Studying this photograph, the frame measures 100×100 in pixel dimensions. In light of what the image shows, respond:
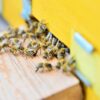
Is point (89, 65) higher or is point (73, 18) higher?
point (73, 18)

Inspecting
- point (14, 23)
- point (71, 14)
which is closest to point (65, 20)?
point (71, 14)

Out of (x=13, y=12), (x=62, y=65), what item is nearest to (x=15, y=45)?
(x=62, y=65)

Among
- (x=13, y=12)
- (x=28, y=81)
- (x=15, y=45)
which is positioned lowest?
(x=28, y=81)

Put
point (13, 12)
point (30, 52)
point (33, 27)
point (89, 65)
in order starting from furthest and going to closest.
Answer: point (13, 12) → point (33, 27) → point (30, 52) → point (89, 65)

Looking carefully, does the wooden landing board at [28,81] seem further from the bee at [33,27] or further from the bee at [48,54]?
the bee at [33,27]

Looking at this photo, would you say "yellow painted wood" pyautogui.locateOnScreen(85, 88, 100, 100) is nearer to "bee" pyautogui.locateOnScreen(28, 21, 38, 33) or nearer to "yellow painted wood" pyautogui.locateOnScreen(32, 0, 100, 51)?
"yellow painted wood" pyautogui.locateOnScreen(32, 0, 100, 51)

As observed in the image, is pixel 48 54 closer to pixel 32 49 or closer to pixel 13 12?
pixel 32 49
